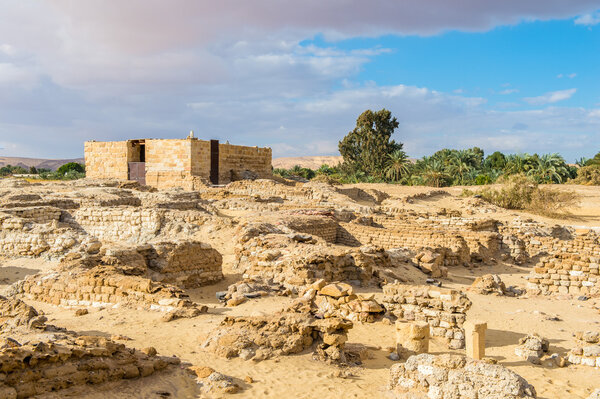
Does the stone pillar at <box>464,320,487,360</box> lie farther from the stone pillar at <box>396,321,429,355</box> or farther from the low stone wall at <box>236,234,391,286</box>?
the low stone wall at <box>236,234,391,286</box>

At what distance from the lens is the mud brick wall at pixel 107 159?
92.2 ft

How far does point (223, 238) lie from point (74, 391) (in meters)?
8.97

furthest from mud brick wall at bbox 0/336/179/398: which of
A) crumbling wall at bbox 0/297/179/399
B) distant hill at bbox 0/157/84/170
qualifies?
distant hill at bbox 0/157/84/170

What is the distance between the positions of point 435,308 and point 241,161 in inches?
903

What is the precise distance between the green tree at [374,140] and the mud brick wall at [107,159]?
27821 mm

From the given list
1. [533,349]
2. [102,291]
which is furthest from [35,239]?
[533,349]

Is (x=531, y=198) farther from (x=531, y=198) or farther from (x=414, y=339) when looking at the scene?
(x=414, y=339)

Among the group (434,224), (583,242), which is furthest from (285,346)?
(434,224)

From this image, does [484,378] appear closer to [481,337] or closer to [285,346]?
[481,337]

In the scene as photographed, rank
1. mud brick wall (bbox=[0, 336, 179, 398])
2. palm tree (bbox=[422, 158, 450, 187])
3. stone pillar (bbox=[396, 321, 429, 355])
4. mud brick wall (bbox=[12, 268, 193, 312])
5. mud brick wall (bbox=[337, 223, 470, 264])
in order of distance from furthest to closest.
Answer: palm tree (bbox=[422, 158, 450, 187])
mud brick wall (bbox=[337, 223, 470, 264])
mud brick wall (bbox=[12, 268, 193, 312])
stone pillar (bbox=[396, 321, 429, 355])
mud brick wall (bbox=[0, 336, 179, 398])

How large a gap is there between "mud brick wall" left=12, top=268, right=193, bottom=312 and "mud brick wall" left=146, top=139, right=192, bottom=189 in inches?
695

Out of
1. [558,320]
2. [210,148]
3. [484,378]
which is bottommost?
[558,320]

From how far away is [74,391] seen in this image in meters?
4.21

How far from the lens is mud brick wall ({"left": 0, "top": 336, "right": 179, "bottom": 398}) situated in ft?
13.1
